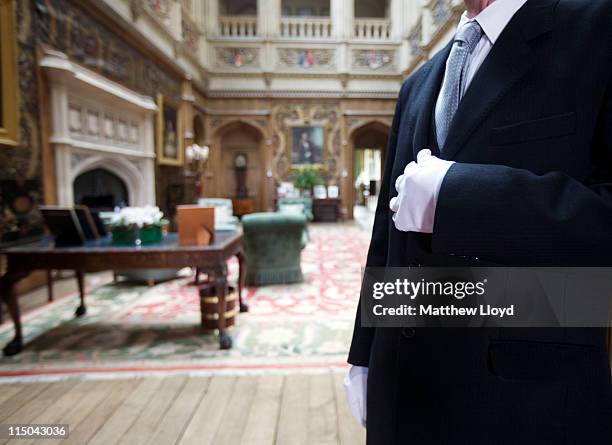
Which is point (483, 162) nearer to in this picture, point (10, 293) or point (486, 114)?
point (486, 114)

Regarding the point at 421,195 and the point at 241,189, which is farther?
the point at 241,189

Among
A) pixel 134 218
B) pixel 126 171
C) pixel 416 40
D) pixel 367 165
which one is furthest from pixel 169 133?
pixel 367 165

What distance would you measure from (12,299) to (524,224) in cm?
367

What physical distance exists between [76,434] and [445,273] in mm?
2199

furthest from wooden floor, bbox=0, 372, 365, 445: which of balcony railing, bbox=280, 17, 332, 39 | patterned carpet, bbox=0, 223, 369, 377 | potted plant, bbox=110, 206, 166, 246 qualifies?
balcony railing, bbox=280, 17, 332, 39

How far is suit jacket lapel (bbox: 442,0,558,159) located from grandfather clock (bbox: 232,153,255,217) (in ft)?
41.2

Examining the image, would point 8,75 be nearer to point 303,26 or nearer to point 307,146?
point 307,146

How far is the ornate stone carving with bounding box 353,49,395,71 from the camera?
42.0 feet

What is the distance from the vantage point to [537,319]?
66cm

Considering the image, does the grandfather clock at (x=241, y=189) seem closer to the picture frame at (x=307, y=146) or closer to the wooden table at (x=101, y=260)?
the picture frame at (x=307, y=146)

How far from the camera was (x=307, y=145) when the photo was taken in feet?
43.5

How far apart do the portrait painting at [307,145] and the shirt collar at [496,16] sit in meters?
12.7

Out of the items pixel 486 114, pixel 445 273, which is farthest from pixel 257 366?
pixel 486 114

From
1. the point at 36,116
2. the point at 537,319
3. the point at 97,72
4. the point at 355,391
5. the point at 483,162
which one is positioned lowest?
the point at 355,391
